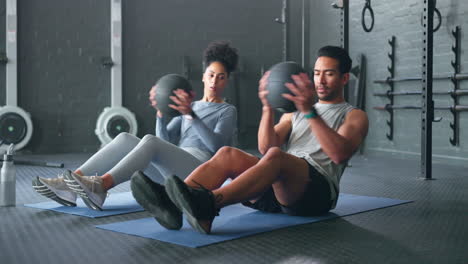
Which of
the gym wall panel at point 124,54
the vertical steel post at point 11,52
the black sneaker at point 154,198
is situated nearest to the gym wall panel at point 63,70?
the gym wall panel at point 124,54

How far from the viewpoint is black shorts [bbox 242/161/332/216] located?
2314 mm

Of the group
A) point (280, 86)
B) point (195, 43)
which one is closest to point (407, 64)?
point (195, 43)

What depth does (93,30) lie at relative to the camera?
6.41 metres

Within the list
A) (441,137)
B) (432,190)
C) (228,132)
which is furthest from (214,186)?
(441,137)

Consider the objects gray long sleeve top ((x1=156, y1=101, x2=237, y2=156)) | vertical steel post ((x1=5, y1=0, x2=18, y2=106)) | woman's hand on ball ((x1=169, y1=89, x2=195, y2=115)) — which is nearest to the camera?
woman's hand on ball ((x1=169, y1=89, x2=195, y2=115))

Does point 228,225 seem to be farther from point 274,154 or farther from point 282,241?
point 274,154

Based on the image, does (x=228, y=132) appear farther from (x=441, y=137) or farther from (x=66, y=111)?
(x=66, y=111)

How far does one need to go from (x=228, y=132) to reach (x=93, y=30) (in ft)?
13.8

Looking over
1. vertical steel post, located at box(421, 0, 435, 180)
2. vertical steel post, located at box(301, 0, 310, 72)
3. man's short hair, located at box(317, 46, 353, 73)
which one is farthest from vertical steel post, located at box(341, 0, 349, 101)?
man's short hair, located at box(317, 46, 353, 73)

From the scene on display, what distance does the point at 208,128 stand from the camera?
2586 mm

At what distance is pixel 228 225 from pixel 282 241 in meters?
0.33

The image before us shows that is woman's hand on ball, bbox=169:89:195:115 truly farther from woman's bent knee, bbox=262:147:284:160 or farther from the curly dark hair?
woman's bent knee, bbox=262:147:284:160

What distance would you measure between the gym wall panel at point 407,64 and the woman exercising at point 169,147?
309cm

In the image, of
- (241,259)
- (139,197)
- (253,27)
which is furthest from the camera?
(253,27)
